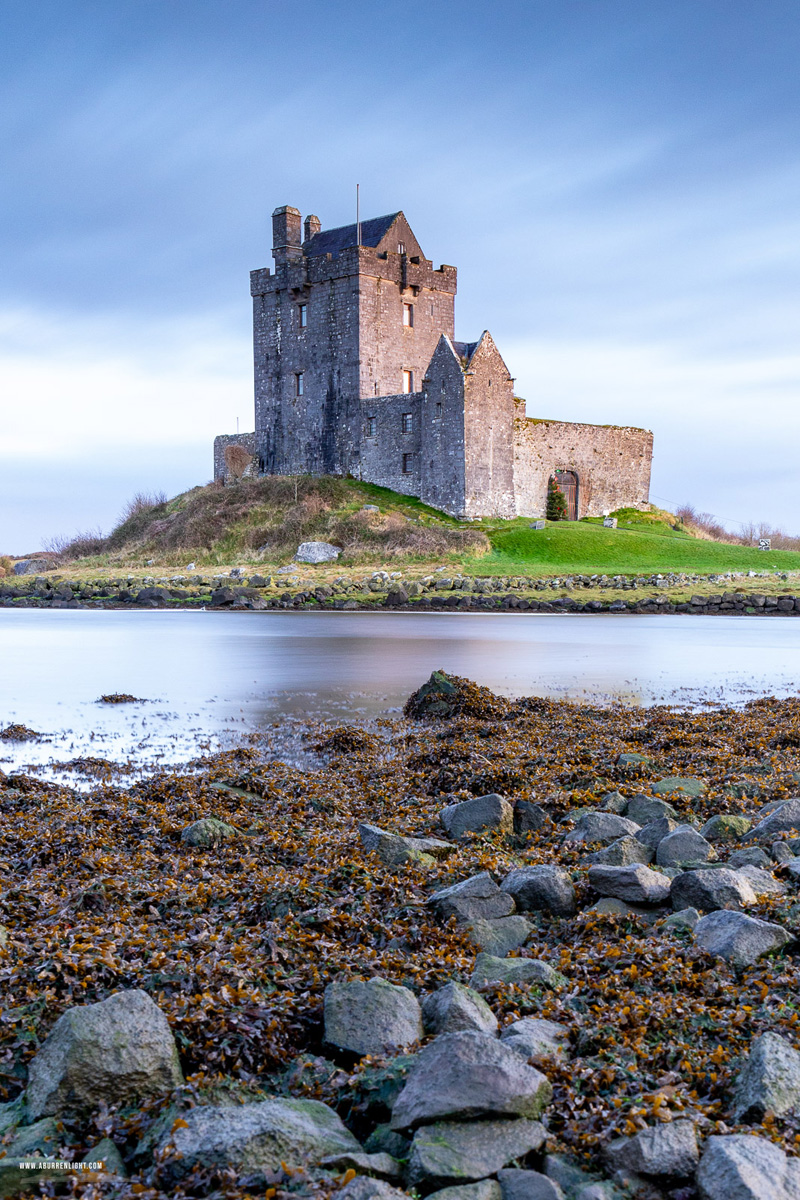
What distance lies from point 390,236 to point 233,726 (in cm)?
3872

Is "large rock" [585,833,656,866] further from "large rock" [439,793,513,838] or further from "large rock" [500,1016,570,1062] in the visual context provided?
"large rock" [500,1016,570,1062]

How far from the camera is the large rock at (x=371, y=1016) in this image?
126 inches

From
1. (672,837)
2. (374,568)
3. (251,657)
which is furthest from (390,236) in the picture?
(672,837)

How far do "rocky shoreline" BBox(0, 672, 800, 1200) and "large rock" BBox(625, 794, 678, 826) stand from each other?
15mm

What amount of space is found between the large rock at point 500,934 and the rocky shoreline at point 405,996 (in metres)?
0.01

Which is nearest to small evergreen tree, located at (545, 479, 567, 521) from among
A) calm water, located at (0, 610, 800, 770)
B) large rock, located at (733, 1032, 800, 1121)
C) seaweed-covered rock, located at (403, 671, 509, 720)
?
Result: calm water, located at (0, 610, 800, 770)

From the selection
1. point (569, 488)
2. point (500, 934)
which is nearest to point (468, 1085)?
point (500, 934)

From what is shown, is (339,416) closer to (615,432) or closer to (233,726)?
(615,432)

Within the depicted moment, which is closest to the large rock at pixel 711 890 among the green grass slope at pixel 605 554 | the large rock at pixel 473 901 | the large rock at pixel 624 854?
the large rock at pixel 624 854

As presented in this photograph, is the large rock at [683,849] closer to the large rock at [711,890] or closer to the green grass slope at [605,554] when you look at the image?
the large rock at [711,890]

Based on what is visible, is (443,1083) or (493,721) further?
(493,721)

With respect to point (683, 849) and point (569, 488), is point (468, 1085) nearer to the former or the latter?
point (683, 849)

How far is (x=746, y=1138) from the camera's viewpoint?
2.53 metres

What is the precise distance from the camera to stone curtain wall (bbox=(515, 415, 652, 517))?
141 ft
